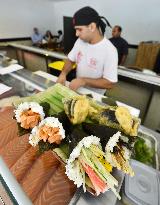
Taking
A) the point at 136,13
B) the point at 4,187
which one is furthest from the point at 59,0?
the point at 4,187

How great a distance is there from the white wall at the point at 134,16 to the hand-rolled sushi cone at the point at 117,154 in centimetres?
538

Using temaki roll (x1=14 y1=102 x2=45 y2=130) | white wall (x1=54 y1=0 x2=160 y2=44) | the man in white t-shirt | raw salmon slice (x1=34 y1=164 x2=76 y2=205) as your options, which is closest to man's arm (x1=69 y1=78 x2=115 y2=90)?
the man in white t-shirt

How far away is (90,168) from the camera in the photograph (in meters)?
0.46

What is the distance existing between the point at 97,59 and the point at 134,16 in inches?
187

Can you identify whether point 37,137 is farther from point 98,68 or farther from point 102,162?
point 98,68

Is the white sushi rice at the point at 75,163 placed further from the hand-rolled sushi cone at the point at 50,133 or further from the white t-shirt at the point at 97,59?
the white t-shirt at the point at 97,59

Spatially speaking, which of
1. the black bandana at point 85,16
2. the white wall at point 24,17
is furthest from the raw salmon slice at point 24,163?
the white wall at point 24,17

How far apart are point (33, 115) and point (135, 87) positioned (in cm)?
162

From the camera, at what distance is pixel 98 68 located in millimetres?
1491

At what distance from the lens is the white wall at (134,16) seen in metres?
4.84

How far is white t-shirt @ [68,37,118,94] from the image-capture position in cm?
139

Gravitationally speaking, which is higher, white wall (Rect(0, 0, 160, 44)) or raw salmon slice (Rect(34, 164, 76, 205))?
white wall (Rect(0, 0, 160, 44))

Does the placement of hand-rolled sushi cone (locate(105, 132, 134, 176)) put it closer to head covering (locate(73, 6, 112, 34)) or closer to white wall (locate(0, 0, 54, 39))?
head covering (locate(73, 6, 112, 34))

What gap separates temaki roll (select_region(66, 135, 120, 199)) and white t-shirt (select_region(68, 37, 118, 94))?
1.02 m
